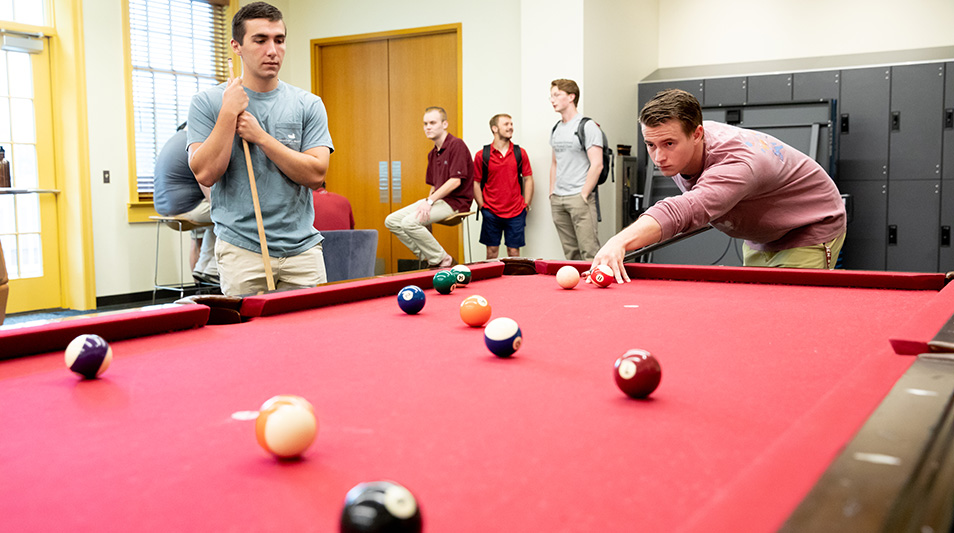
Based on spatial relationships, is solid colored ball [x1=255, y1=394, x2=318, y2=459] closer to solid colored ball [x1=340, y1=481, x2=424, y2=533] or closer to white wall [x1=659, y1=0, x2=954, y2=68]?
solid colored ball [x1=340, y1=481, x2=424, y2=533]

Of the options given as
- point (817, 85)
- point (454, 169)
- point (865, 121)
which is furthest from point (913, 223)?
point (454, 169)

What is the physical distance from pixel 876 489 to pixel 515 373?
0.72 metres

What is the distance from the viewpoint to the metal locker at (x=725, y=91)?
266 inches

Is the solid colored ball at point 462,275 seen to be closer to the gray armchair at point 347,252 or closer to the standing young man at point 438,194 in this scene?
the gray armchair at point 347,252

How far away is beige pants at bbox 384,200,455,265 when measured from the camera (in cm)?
572

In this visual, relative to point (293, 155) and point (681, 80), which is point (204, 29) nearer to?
point (681, 80)

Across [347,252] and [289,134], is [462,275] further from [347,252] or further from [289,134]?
[347,252]

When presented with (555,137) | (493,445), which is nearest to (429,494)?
(493,445)

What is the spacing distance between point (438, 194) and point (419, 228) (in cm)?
31

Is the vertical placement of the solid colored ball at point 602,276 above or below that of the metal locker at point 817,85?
below

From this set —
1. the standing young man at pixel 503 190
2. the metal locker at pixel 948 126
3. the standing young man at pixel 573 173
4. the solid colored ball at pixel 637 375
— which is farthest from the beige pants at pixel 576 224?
the solid colored ball at pixel 637 375

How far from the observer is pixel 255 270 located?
265 cm

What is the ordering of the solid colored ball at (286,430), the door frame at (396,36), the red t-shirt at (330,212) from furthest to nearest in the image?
the door frame at (396,36)
the red t-shirt at (330,212)
the solid colored ball at (286,430)

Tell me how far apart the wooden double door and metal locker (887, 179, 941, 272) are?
3804 millimetres
